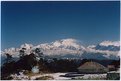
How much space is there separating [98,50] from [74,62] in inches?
9.9

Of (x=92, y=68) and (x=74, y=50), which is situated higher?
(x=74, y=50)

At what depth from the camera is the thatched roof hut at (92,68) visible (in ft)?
11.4

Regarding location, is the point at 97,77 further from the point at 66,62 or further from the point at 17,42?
the point at 17,42

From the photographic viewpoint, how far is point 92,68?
11.4ft

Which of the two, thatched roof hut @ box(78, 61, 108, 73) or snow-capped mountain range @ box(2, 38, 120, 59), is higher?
snow-capped mountain range @ box(2, 38, 120, 59)

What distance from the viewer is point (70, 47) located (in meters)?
3.52

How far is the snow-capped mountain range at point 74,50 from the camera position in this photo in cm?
345

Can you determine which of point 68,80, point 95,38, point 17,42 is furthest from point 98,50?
point 17,42

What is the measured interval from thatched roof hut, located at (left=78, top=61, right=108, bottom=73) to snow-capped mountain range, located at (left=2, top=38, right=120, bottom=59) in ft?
0.22

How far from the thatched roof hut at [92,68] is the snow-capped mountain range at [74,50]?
7 cm

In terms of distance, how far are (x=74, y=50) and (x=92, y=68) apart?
0.24 m

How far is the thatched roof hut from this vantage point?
3.47m

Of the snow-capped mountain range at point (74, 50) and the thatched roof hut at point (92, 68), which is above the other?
the snow-capped mountain range at point (74, 50)

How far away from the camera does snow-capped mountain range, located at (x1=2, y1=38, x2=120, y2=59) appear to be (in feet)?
11.3
